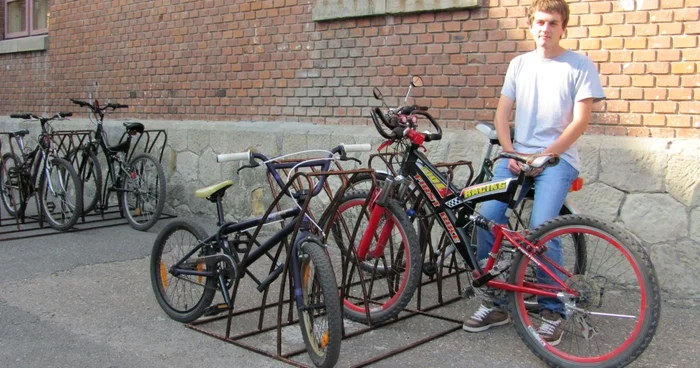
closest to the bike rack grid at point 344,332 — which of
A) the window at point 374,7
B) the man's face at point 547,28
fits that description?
the man's face at point 547,28

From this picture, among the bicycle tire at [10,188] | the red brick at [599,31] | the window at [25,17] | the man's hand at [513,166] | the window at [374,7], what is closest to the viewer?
the man's hand at [513,166]

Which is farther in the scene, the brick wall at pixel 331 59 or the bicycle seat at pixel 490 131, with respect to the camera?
the brick wall at pixel 331 59

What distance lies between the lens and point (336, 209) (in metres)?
4.00

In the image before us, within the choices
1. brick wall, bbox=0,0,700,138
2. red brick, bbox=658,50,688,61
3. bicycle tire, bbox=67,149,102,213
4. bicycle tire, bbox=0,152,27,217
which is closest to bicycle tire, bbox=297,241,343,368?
brick wall, bbox=0,0,700,138

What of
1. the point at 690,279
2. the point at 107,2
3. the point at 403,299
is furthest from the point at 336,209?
the point at 107,2

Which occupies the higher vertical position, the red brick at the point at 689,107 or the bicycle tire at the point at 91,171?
the red brick at the point at 689,107

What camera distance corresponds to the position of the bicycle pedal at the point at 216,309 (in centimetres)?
423

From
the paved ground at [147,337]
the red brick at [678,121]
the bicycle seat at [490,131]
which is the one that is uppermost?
the red brick at [678,121]

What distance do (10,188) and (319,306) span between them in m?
5.32

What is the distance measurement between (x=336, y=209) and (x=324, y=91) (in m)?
2.97

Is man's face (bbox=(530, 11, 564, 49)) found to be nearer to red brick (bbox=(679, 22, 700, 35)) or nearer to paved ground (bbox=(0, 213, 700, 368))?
red brick (bbox=(679, 22, 700, 35))

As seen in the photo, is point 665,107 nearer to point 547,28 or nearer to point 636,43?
point 636,43

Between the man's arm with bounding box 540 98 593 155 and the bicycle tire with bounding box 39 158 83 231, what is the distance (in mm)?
4795

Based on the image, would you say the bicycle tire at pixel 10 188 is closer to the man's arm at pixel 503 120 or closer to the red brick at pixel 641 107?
the man's arm at pixel 503 120
